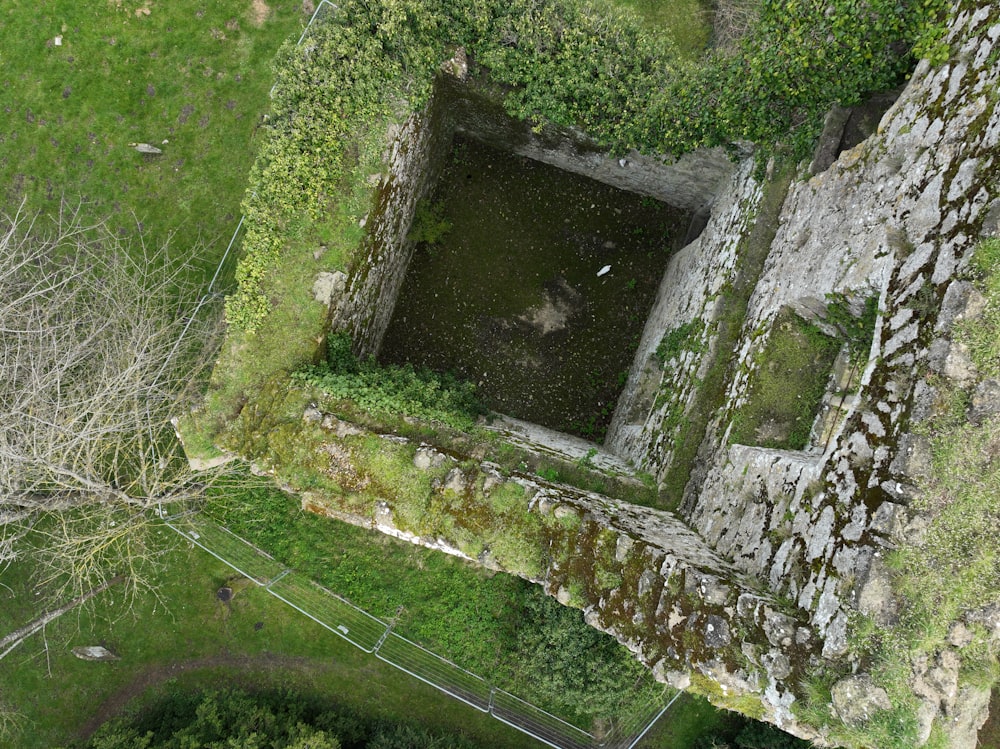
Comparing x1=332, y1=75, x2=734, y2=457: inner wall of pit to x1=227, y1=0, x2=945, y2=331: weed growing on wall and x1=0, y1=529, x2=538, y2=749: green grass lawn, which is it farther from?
x1=0, y1=529, x2=538, y2=749: green grass lawn

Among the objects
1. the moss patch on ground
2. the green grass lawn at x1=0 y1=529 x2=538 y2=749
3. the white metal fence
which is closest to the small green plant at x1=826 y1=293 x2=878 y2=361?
the moss patch on ground

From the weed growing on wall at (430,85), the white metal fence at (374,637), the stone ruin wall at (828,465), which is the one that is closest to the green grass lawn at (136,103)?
the white metal fence at (374,637)

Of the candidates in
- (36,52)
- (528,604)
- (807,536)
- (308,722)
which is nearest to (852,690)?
(807,536)

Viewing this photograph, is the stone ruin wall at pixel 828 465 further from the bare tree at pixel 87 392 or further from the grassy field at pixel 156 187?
the grassy field at pixel 156 187

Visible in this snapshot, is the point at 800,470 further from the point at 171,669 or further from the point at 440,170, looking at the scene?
the point at 171,669

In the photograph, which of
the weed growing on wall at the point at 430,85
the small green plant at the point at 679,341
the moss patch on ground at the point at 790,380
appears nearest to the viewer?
the moss patch on ground at the point at 790,380

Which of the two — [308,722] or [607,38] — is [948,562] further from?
[308,722]
